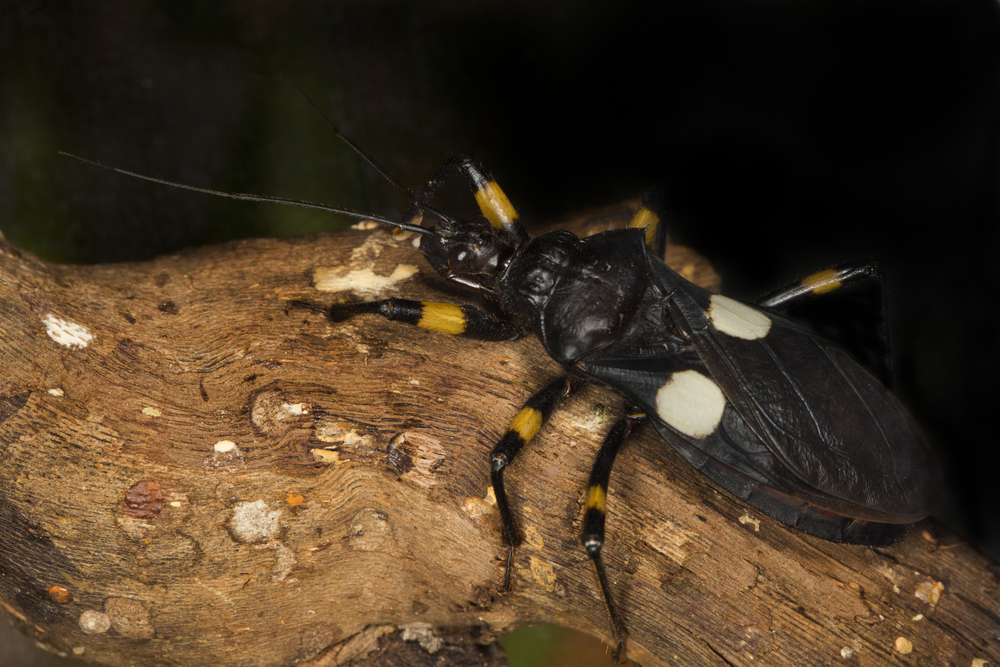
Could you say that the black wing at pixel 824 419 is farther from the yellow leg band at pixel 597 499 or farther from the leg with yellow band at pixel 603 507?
the yellow leg band at pixel 597 499

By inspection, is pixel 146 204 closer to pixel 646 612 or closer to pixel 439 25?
pixel 439 25

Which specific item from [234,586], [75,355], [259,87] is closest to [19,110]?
[259,87]

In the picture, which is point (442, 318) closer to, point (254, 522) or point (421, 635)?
point (254, 522)

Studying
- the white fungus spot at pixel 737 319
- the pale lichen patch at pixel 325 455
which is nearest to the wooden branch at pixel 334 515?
the pale lichen patch at pixel 325 455

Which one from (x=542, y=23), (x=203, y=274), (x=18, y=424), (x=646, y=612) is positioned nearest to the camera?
(x=18, y=424)

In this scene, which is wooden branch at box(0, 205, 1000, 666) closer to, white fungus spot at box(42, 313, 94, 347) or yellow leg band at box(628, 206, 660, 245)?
white fungus spot at box(42, 313, 94, 347)
